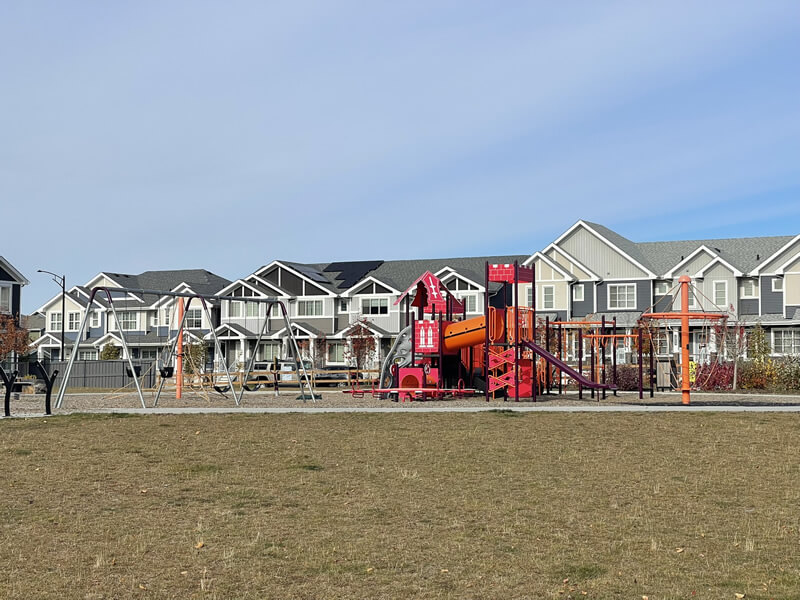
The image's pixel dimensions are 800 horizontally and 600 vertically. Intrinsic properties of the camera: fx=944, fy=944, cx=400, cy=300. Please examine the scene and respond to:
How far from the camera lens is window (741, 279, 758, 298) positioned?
2253 inches

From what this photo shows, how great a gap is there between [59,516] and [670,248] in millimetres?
57829

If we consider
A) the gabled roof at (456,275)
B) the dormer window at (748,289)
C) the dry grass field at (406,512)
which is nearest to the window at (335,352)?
the gabled roof at (456,275)

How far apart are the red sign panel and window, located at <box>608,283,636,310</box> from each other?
30.4 metres

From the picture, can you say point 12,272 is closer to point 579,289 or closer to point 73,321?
point 73,321

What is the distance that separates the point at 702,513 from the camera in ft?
37.1

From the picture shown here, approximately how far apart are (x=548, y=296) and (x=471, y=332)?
2998 centimetres

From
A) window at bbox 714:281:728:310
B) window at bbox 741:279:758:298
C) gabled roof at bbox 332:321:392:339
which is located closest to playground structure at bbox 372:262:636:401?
window at bbox 714:281:728:310

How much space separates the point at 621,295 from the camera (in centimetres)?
6038

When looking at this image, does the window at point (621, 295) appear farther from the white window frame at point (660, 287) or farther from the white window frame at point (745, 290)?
the white window frame at point (745, 290)

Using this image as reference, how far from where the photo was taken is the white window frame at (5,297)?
67.4 m

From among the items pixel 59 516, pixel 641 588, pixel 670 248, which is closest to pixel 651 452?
pixel 641 588

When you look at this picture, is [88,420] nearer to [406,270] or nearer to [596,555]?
[596,555]

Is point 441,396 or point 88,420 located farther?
point 441,396

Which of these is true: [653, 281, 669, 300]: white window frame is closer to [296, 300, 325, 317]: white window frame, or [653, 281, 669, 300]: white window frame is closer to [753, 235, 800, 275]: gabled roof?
[753, 235, 800, 275]: gabled roof
